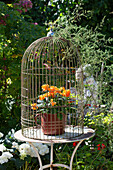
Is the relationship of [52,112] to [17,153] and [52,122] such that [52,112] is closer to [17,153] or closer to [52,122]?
[52,122]

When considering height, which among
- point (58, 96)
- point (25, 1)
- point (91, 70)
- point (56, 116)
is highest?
point (25, 1)

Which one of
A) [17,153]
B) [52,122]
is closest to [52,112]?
[52,122]

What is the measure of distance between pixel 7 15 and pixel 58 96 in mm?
1921

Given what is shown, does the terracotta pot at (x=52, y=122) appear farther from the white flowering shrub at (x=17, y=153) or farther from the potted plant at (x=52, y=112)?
the white flowering shrub at (x=17, y=153)

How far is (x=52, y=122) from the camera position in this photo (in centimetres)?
214

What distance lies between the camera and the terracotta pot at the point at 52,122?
2125mm

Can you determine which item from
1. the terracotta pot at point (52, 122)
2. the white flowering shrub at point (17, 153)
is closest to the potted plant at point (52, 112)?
Result: the terracotta pot at point (52, 122)

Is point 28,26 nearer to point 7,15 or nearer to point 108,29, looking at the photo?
point 7,15

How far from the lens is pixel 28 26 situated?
3.69 meters

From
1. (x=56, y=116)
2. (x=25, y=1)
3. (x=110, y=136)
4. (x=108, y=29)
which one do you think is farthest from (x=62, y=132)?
(x=108, y=29)

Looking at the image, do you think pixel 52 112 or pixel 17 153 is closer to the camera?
pixel 52 112

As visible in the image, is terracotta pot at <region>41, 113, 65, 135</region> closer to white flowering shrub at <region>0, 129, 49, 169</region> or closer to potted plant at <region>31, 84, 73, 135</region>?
potted plant at <region>31, 84, 73, 135</region>

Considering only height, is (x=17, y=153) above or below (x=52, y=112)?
below

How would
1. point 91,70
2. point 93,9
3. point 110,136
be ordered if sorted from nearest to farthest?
1. point 110,136
2. point 91,70
3. point 93,9
